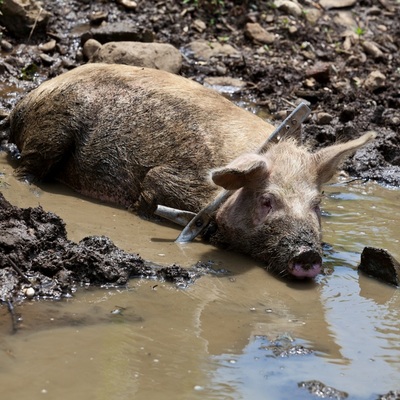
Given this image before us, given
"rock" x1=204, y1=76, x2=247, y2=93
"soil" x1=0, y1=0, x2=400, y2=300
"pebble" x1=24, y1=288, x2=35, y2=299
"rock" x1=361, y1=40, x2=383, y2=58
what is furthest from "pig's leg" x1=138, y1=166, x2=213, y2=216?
"rock" x1=361, y1=40, x2=383, y2=58

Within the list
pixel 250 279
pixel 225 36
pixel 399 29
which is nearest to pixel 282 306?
pixel 250 279

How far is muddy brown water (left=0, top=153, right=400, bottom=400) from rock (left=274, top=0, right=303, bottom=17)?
7.16 metres

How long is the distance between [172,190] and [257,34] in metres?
5.82

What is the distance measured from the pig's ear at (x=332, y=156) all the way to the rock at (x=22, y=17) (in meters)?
5.73

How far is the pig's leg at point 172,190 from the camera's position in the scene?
25.3 ft

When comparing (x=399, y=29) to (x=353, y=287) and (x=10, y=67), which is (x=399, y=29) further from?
(x=353, y=287)

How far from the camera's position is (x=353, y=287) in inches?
260

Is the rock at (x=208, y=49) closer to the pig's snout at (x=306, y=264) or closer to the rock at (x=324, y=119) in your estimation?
the rock at (x=324, y=119)

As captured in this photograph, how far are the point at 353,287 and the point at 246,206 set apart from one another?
1156 mm

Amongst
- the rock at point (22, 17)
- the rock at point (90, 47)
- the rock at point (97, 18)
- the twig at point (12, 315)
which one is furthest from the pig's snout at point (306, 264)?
the rock at point (97, 18)

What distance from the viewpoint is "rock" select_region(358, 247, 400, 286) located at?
6.68 metres

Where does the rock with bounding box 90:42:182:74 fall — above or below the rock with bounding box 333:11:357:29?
below

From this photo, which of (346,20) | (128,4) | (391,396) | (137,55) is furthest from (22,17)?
(391,396)

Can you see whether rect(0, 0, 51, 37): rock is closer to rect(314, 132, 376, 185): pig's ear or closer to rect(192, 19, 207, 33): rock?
rect(192, 19, 207, 33): rock
